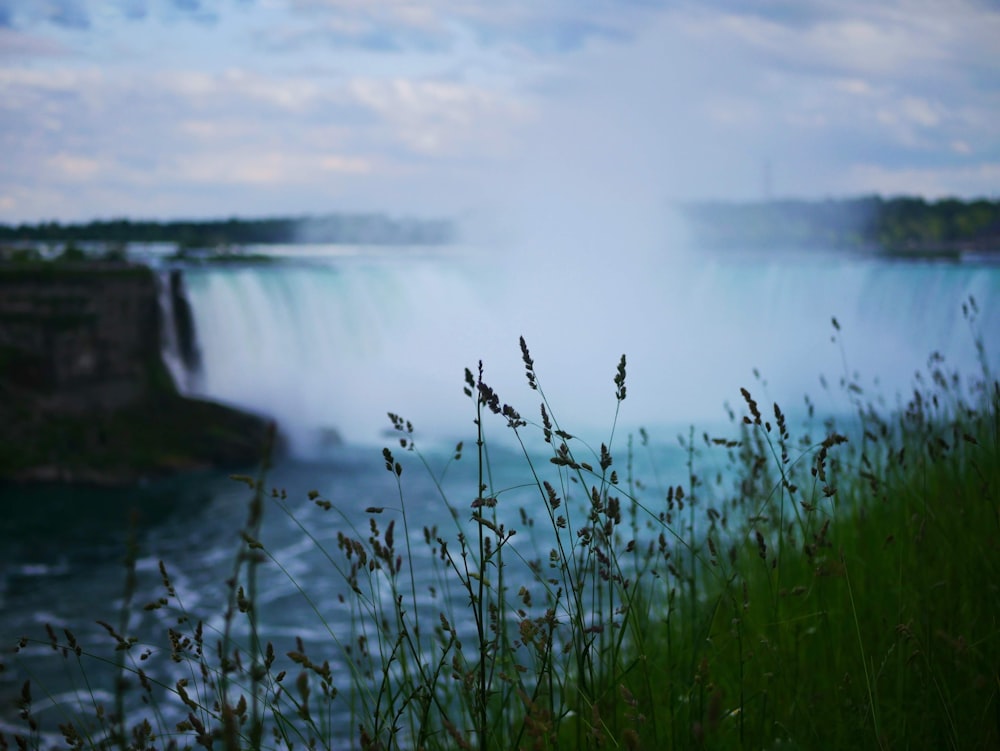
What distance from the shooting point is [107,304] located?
940 centimetres

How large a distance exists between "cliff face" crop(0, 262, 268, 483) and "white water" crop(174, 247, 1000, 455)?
115 centimetres

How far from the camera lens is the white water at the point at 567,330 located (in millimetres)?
10680

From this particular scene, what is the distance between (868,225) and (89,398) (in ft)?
28.6

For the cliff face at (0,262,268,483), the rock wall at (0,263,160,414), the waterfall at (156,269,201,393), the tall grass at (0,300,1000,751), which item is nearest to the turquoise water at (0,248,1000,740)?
the waterfall at (156,269,201,393)

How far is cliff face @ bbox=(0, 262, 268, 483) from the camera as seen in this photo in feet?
27.5

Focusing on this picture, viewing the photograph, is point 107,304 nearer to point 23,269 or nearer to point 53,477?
point 23,269

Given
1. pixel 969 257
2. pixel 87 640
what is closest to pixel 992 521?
pixel 87 640

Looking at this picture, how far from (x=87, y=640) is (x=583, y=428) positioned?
18.3 feet

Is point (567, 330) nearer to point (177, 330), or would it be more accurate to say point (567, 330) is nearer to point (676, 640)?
point (177, 330)

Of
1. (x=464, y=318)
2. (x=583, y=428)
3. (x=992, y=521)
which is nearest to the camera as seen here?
(x=992, y=521)

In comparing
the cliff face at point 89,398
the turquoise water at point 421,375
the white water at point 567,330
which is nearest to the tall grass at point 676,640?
the turquoise water at point 421,375

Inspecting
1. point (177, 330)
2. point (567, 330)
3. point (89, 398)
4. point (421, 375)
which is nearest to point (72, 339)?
point (89, 398)

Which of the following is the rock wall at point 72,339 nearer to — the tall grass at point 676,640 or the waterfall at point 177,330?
the waterfall at point 177,330

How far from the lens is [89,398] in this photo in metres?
8.83
